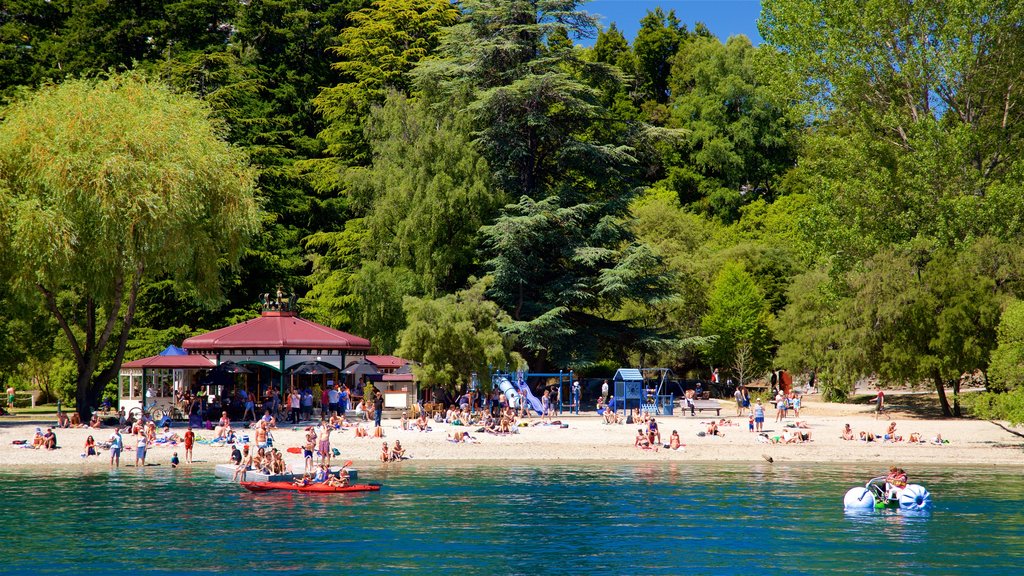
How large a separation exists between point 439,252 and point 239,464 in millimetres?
23539

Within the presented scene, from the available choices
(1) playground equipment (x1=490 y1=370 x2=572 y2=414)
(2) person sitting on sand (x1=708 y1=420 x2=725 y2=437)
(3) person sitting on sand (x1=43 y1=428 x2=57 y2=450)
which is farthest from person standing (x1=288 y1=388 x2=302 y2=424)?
(2) person sitting on sand (x1=708 y1=420 x2=725 y2=437)

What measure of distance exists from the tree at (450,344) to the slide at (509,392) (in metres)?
0.78

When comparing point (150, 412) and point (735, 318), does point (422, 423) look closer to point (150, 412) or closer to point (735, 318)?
point (150, 412)

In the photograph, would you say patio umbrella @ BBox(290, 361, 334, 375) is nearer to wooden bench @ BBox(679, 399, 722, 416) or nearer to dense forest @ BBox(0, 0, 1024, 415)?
dense forest @ BBox(0, 0, 1024, 415)

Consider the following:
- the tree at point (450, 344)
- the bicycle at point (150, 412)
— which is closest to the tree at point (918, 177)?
the tree at point (450, 344)

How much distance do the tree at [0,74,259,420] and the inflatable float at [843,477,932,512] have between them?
87.3 ft

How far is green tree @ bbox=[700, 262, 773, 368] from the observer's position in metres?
66.1

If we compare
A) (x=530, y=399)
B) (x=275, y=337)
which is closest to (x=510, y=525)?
(x=530, y=399)

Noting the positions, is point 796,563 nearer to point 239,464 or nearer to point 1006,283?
point 239,464

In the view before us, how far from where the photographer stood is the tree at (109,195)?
4081 centimetres

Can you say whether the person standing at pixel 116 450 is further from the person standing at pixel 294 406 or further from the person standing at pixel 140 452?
the person standing at pixel 294 406

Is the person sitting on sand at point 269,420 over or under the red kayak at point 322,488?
over

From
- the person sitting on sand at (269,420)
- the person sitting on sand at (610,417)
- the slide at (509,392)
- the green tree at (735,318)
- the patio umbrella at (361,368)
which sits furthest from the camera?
the green tree at (735,318)

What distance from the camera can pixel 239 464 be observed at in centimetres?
3547
